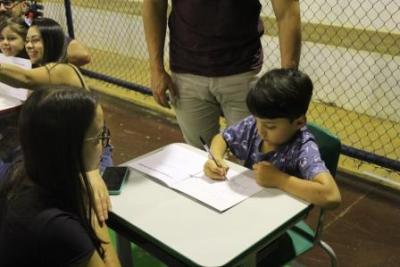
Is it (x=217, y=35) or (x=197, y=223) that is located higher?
(x=217, y=35)

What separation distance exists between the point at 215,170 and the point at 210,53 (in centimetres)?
55

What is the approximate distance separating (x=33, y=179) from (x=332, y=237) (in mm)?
1671

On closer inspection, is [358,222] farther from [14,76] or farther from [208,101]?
[14,76]

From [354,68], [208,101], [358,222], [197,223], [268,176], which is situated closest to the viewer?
[197,223]

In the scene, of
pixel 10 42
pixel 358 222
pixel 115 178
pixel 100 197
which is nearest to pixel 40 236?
pixel 100 197

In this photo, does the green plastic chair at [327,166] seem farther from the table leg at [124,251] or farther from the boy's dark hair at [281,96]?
the table leg at [124,251]

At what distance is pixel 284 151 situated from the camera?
1.48m

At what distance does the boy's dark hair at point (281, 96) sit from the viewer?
139 cm

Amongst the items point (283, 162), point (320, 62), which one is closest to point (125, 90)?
point (320, 62)

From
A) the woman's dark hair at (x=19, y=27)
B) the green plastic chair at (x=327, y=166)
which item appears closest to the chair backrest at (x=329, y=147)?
the green plastic chair at (x=327, y=166)

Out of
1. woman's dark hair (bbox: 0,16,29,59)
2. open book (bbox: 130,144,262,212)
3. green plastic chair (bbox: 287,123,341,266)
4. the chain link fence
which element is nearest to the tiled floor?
the chain link fence

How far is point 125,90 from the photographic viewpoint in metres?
4.39

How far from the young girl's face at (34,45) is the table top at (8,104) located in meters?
0.22

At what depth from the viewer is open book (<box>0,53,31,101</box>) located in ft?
6.54
